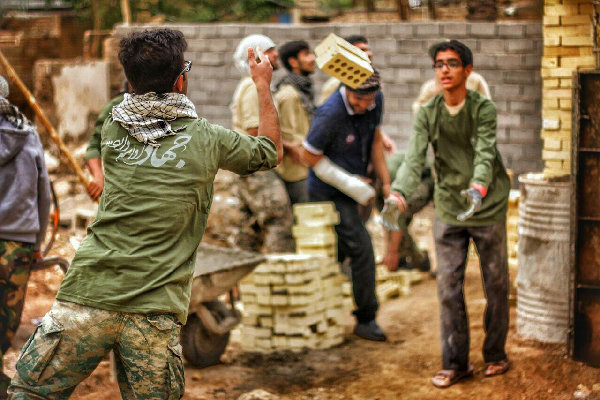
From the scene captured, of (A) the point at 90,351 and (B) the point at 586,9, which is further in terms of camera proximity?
(B) the point at 586,9

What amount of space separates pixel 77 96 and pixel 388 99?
4.63m

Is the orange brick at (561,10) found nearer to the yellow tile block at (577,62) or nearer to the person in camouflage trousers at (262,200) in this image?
the yellow tile block at (577,62)

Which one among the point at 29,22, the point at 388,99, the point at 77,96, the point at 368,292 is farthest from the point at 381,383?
the point at 29,22

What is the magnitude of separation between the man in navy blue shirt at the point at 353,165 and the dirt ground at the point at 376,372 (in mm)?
426

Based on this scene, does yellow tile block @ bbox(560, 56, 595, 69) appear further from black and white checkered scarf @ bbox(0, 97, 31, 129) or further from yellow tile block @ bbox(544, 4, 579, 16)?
black and white checkered scarf @ bbox(0, 97, 31, 129)

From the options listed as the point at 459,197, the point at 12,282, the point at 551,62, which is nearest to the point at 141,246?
the point at 12,282

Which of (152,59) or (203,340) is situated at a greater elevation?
(152,59)

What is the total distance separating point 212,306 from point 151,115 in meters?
2.96

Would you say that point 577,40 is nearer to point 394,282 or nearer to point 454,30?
point 394,282

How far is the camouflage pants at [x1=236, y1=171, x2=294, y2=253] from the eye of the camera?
740 centimetres

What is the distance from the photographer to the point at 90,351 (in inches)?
130

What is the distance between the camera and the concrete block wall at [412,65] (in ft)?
35.7

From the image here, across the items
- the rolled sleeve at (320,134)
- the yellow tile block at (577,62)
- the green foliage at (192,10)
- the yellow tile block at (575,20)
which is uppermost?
the green foliage at (192,10)

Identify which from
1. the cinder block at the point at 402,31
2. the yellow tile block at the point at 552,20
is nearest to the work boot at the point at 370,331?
the yellow tile block at the point at 552,20
